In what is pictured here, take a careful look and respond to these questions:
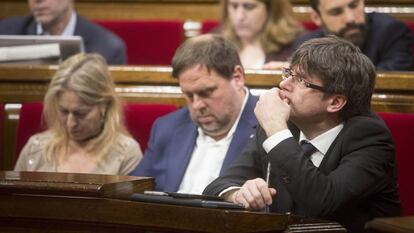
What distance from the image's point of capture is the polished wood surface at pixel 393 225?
1.18 m

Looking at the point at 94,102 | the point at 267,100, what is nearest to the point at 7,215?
the point at 267,100

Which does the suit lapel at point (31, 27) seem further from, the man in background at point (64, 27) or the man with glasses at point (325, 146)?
the man with glasses at point (325, 146)

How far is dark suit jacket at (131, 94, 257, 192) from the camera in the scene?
6.38 feet

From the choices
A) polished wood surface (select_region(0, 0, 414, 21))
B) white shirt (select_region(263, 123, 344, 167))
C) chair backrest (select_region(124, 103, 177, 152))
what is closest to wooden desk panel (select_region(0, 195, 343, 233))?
white shirt (select_region(263, 123, 344, 167))

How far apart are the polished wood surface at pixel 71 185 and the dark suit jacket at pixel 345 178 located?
246 millimetres

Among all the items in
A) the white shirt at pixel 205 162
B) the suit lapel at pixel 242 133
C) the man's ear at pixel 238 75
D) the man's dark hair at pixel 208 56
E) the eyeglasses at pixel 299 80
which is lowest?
the white shirt at pixel 205 162

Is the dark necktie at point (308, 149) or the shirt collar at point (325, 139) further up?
the shirt collar at point (325, 139)

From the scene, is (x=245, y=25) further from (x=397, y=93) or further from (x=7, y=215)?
(x=7, y=215)

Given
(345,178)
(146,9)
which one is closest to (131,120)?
(345,178)

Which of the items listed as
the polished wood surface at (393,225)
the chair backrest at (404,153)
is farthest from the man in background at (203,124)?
the polished wood surface at (393,225)

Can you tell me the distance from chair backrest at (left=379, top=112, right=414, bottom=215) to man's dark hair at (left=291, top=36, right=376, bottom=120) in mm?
339

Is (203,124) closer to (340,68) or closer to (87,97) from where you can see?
(87,97)

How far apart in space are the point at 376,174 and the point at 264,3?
124 centimetres

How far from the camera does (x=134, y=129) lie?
2203 millimetres
